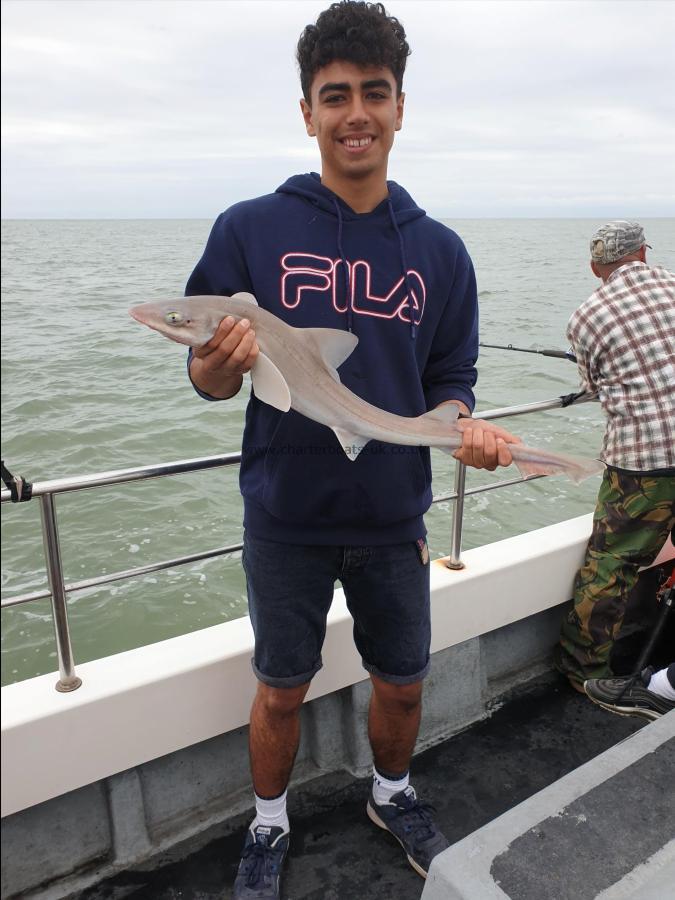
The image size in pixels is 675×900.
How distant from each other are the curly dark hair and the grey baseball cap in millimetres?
2094

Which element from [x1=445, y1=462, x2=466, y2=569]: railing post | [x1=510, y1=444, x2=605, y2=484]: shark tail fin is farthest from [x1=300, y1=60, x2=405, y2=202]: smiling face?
[x1=445, y1=462, x2=466, y2=569]: railing post

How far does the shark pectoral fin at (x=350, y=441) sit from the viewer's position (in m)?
1.92

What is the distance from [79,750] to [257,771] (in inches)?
22.9

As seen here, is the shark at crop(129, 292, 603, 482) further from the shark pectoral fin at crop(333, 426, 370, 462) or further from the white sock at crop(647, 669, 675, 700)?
the white sock at crop(647, 669, 675, 700)

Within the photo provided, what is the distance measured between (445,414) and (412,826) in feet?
4.94

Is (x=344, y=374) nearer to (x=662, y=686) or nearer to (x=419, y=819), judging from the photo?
(x=419, y=819)

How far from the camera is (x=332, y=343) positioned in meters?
1.86

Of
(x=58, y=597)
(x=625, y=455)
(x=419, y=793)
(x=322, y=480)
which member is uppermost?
(x=322, y=480)

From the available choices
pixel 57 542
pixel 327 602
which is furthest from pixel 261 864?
pixel 57 542

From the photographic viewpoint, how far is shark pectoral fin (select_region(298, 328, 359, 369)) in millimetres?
1821

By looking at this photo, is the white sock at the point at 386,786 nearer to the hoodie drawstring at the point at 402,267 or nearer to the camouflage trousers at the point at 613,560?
the camouflage trousers at the point at 613,560

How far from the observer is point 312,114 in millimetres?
2072

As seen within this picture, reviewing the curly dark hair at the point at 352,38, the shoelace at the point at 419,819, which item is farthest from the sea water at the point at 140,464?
the shoelace at the point at 419,819

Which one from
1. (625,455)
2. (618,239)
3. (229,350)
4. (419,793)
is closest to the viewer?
(229,350)
